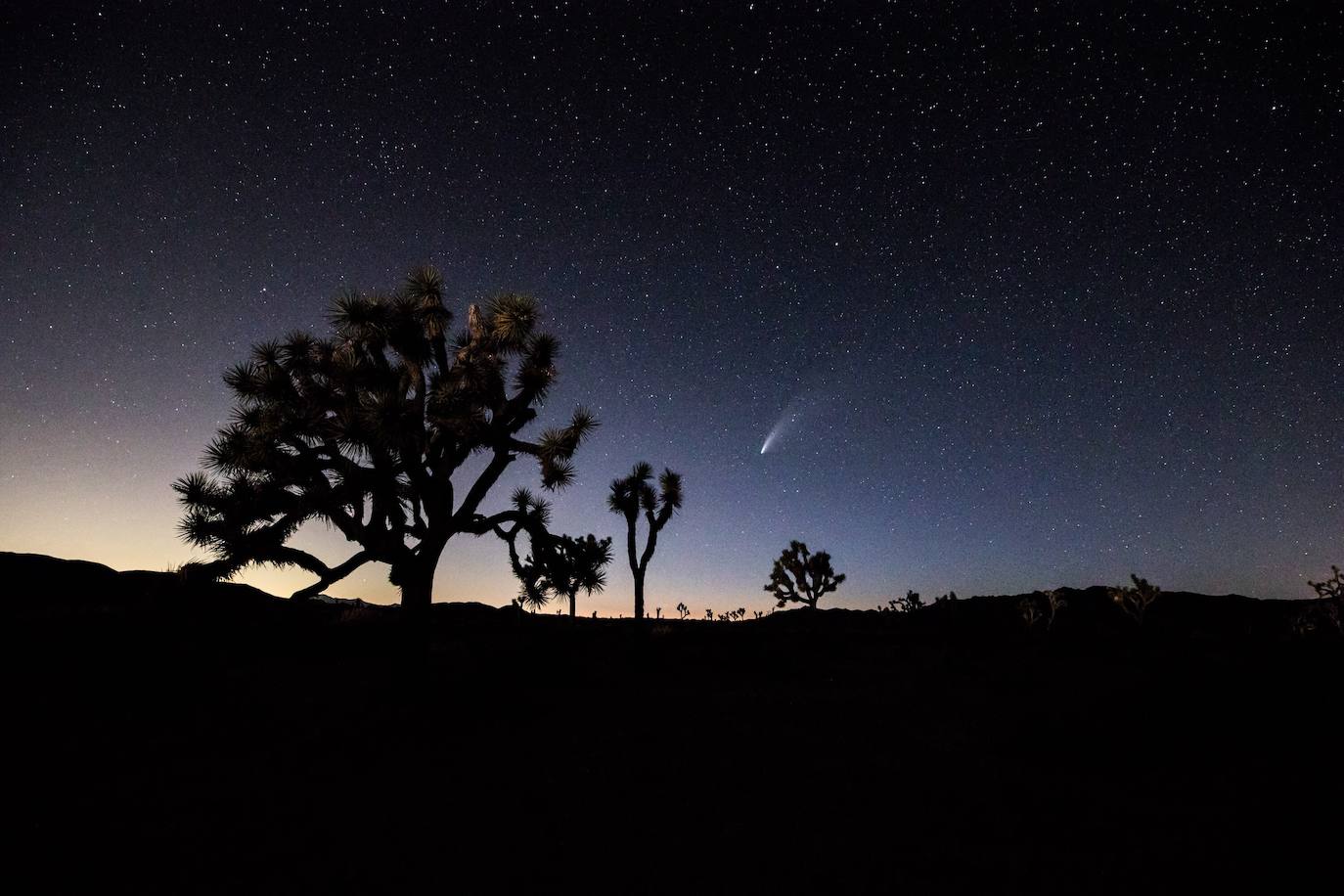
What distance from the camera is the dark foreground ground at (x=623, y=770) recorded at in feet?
13.7

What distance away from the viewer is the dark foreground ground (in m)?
4.17

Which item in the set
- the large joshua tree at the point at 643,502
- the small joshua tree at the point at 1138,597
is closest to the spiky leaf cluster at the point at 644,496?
the large joshua tree at the point at 643,502

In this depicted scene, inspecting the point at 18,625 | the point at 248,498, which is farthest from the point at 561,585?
the point at 18,625

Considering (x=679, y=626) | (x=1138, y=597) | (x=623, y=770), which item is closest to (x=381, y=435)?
(x=623, y=770)

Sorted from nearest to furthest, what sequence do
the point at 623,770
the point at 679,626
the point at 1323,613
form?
the point at 623,770 < the point at 1323,613 < the point at 679,626

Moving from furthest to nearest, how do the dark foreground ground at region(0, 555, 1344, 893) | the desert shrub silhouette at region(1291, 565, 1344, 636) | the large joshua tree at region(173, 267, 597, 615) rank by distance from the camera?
the desert shrub silhouette at region(1291, 565, 1344, 636), the large joshua tree at region(173, 267, 597, 615), the dark foreground ground at region(0, 555, 1344, 893)

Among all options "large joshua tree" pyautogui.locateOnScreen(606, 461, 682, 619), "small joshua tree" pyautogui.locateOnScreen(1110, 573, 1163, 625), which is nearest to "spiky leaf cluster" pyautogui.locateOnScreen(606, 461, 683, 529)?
"large joshua tree" pyautogui.locateOnScreen(606, 461, 682, 619)

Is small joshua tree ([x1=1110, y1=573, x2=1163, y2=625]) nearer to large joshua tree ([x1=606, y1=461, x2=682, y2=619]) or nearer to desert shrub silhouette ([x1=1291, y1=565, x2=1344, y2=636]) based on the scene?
desert shrub silhouette ([x1=1291, y1=565, x2=1344, y2=636])

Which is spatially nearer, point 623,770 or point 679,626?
point 623,770

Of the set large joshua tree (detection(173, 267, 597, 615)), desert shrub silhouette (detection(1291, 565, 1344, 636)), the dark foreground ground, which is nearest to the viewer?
the dark foreground ground

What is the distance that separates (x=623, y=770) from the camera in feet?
20.7

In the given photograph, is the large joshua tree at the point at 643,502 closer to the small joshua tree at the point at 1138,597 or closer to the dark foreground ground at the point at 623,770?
the dark foreground ground at the point at 623,770

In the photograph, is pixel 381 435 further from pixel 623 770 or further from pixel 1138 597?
pixel 1138 597

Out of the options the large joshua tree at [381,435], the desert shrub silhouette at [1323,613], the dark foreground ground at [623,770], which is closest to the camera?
the dark foreground ground at [623,770]
